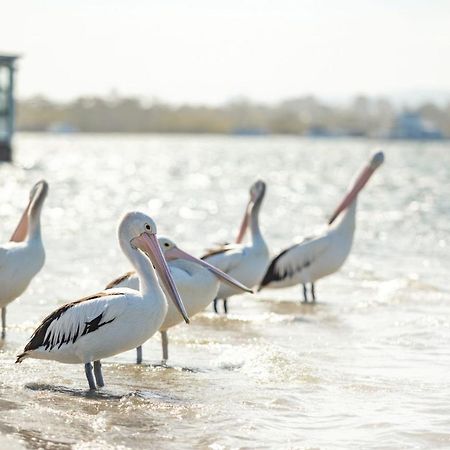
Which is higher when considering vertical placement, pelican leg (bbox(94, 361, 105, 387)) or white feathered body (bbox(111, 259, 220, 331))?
white feathered body (bbox(111, 259, 220, 331))

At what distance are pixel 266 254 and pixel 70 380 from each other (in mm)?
3367

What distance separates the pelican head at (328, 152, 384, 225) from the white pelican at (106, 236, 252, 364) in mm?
3736

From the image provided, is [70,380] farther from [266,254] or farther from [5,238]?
[5,238]

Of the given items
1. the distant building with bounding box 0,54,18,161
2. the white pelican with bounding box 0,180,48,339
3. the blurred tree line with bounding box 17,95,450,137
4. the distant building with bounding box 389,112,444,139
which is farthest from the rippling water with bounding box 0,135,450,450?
the blurred tree line with bounding box 17,95,450,137

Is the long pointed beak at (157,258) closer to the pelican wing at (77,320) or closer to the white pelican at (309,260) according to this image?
the pelican wing at (77,320)

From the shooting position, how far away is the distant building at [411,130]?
14575 cm

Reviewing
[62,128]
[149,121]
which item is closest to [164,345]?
[62,128]

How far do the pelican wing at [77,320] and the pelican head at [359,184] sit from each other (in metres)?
5.10

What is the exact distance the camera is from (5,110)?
36.7 metres

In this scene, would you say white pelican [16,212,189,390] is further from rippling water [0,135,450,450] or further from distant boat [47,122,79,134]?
distant boat [47,122,79,134]

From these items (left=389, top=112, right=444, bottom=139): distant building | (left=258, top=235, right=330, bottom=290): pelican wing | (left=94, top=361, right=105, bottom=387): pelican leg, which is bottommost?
(left=94, top=361, right=105, bottom=387): pelican leg

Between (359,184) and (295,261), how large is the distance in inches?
46.9

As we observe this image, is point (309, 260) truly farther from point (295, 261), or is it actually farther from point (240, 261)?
point (240, 261)

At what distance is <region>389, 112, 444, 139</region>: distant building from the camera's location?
146m
